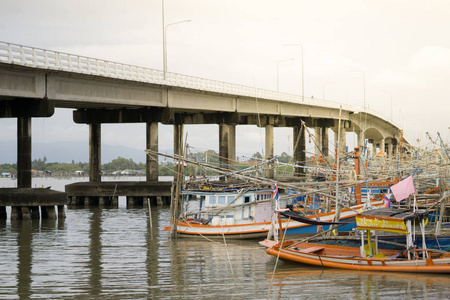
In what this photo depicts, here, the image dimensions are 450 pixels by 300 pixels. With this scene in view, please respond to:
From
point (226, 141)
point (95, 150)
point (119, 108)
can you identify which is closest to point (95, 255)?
point (119, 108)

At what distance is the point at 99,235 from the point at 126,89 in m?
20.8

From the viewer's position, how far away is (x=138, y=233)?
4159cm

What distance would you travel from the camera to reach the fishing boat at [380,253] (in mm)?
25422

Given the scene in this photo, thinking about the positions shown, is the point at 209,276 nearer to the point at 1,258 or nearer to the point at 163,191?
the point at 1,258

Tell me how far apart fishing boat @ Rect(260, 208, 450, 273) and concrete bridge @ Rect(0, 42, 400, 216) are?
6.56m

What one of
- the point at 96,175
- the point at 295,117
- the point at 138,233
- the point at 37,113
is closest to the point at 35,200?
the point at 37,113

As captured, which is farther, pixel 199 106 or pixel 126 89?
pixel 199 106

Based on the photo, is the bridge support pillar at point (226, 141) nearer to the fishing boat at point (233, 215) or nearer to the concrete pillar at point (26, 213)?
the concrete pillar at point (26, 213)

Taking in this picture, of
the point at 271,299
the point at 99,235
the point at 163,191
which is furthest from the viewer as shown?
the point at 163,191

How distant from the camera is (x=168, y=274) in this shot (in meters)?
26.7

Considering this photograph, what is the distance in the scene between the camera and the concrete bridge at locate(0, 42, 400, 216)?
157ft

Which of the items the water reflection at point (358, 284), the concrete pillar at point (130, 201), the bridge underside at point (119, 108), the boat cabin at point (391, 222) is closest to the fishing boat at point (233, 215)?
the bridge underside at point (119, 108)

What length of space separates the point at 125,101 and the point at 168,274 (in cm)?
3395

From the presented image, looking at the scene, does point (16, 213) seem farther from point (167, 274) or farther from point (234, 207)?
point (167, 274)
